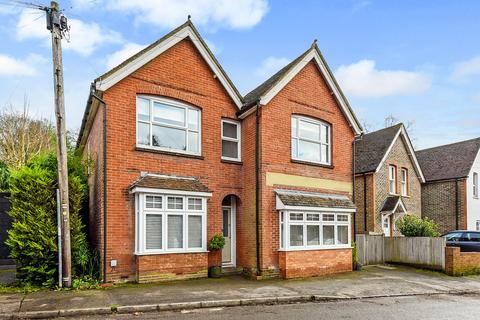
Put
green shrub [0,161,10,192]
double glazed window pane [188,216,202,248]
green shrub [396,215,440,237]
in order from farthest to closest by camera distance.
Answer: green shrub [0,161,10,192] < green shrub [396,215,440,237] < double glazed window pane [188,216,202,248]

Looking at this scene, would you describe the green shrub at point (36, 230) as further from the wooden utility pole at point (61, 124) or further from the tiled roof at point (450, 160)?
the tiled roof at point (450, 160)

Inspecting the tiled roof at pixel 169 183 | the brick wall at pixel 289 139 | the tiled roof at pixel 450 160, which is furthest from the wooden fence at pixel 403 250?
the tiled roof at pixel 450 160

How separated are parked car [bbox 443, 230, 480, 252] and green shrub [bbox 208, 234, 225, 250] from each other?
1127 cm

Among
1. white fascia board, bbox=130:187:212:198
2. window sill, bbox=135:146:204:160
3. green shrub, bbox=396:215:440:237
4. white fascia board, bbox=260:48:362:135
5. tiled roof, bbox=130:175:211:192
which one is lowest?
green shrub, bbox=396:215:440:237

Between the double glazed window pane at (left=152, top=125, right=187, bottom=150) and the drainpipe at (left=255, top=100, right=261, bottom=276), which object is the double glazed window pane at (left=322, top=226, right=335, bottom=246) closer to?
the drainpipe at (left=255, top=100, right=261, bottom=276)

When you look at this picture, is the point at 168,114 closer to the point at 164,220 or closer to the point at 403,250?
the point at 164,220

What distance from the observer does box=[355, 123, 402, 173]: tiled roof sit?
75.1 feet

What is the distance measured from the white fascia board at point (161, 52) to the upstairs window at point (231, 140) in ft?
2.48

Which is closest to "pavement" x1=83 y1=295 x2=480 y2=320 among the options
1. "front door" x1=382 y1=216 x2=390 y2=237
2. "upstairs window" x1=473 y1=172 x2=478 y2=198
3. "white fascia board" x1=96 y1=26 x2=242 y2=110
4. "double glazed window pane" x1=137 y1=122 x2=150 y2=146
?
"double glazed window pane" x1=137 y1=122 x2=150 y2=146

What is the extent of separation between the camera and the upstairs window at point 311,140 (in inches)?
601

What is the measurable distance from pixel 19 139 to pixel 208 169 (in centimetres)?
2369

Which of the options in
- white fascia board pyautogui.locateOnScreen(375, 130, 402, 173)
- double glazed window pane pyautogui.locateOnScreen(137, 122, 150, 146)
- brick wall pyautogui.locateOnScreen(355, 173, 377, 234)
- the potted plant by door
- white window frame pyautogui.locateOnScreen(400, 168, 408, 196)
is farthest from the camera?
white window frame pyautogui.locateOnScreen(400, 168, 408, 196)

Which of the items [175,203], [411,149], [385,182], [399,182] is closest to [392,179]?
[399,182]

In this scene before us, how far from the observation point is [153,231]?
475 inches
